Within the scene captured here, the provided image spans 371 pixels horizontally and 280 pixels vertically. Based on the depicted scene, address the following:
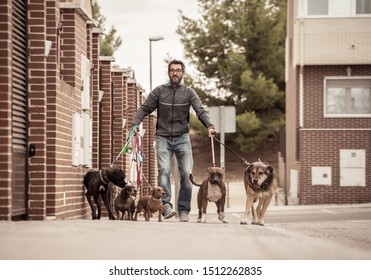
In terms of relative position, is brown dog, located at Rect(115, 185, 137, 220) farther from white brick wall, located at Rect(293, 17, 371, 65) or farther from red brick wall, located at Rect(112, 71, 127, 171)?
white brick wall, located at Rect(293, 17, 371, 65)

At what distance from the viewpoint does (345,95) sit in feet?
119

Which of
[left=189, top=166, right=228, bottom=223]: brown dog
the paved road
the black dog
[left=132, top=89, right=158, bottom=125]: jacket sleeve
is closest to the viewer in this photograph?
the paved road

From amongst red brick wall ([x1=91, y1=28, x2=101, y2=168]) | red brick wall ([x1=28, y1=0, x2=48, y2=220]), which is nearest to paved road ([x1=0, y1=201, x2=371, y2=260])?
red brick wall ([x1=28, y1=0, x2=48, y2=220])

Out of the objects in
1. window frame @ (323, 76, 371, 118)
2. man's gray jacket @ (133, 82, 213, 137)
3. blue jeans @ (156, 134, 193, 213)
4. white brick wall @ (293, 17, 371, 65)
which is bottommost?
blue jeans @ (156, 134, 193, 213)

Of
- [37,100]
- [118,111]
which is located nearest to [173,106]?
[37,100]

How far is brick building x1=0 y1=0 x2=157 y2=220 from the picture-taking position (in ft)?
41.8

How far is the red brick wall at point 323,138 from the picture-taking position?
35844 mm

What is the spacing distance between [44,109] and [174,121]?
5.59ft

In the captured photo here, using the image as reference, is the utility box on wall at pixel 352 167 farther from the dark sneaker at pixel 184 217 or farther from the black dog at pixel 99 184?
the dark sneaker at pixel 184 217

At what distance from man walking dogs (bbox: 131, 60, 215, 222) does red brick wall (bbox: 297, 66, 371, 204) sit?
2134 cm

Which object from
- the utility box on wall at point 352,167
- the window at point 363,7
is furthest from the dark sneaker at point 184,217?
the window at point 363,7

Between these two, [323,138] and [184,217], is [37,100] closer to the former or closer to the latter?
[184,217]

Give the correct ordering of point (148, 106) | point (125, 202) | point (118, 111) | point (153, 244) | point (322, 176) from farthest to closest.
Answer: point (322, 176) < point (118, 111) < point (125, 202) < point (148, 106) < point (153, 244)

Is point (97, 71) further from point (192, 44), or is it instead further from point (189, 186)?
point (192, 44)
